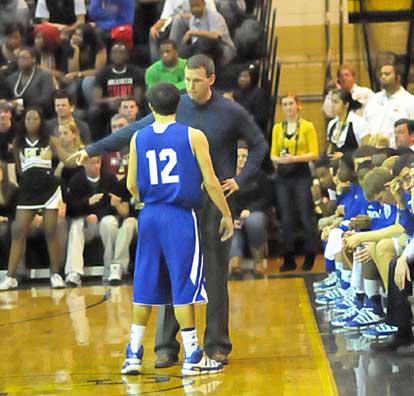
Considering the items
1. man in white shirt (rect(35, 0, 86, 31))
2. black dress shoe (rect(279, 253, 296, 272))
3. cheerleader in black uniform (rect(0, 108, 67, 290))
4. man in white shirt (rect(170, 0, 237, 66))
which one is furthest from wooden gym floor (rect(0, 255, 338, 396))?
man in white shirt (rect(35, 0, 86, 31))

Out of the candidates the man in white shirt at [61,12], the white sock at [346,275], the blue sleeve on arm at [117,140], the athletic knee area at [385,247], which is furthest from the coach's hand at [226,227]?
the man in white shirt at [61,12]

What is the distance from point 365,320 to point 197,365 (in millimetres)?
1901

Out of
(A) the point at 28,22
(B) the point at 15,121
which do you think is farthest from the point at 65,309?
(A) the point at 28,22

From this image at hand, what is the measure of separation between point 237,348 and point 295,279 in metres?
3.56

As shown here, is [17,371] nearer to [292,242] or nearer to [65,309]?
[65,309]

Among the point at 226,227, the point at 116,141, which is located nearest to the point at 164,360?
the point at 226,227

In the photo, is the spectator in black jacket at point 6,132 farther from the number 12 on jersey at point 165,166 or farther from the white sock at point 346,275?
the number 12 on jersey at point 165,166

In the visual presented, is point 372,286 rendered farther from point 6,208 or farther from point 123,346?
point 6,208

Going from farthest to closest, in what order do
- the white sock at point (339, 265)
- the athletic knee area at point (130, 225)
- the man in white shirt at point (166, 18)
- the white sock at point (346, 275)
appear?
the man in white shirt at point (166, 18) < the athletic knee area at point (130, 225) < the white sock at point (339, 265) < the white sock at point (346, 275)

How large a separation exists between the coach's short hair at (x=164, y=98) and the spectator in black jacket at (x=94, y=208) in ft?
17.0

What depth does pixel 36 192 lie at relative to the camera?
1199cm

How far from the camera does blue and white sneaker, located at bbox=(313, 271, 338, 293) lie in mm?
10541

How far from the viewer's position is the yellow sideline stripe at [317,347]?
21.8ft

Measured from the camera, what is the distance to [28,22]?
49.1ft
